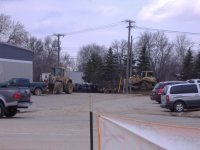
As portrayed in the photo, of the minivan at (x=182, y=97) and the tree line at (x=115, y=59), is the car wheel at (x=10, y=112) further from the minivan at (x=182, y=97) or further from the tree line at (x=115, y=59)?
the tree line at (x=115, y=59)

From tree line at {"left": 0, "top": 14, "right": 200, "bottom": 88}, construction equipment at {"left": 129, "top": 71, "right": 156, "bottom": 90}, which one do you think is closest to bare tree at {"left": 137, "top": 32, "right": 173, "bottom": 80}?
tree line at {"left": 0, "top": 14, "right": 200, "bottom": 88}

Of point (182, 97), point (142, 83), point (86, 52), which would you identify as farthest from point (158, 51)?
point (182, 97)

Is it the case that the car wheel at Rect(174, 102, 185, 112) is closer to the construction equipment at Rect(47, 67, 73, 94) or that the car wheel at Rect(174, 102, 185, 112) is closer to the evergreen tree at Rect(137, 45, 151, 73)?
the construction equipment at Rect(47, 67, 73, 94)

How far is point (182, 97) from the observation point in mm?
29266

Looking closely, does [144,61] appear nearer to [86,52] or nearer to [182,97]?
[86,52]

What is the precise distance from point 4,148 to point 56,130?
4540mm

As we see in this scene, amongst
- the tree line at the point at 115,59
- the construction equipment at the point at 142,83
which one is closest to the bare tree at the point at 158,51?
the tree line at the point at 115,59

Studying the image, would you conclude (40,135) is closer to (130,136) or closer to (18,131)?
(18,131)

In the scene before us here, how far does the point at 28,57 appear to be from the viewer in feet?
220

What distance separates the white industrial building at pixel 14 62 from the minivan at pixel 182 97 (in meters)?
29.7

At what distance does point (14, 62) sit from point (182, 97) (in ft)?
117

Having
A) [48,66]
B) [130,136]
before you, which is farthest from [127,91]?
[130,136]

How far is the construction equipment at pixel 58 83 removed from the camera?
5981 cm

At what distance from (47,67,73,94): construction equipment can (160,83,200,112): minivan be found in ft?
103
